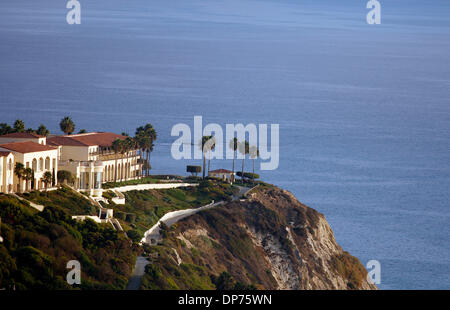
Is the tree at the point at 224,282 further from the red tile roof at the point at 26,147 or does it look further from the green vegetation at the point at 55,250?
the red tile roof at the point at 26,147

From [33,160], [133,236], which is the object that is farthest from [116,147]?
[133,236]

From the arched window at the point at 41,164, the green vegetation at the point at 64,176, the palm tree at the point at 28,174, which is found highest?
the arched window at the point at 41,164

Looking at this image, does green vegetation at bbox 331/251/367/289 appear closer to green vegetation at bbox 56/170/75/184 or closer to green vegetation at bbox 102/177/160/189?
green vegetation at bbox 102/177/160/189

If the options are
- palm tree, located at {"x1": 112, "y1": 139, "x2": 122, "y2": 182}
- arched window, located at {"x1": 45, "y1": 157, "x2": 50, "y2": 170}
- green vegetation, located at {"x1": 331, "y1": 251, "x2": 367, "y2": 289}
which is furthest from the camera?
green vegetation, located at {"x1": 331, "y1": 251, "x2": 367, "y2": 289}

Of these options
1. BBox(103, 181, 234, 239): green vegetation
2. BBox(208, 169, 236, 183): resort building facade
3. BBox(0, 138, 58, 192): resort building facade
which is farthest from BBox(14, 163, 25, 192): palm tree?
BBox(208, 169, 236, 183): resort building facade

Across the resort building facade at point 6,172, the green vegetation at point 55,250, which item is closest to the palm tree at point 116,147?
the resort building facade at point 6,172
